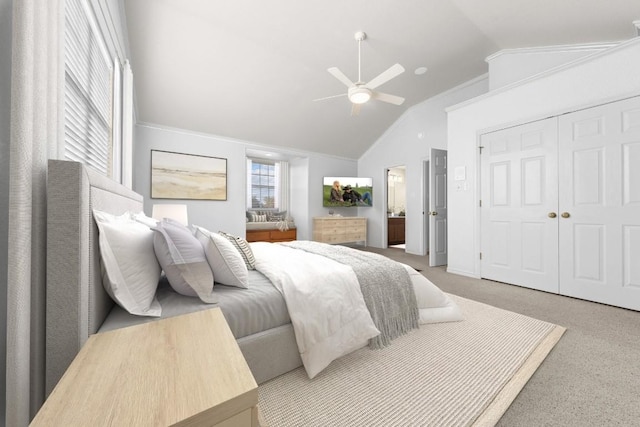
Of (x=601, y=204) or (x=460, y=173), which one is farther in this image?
(x=460, y=173)

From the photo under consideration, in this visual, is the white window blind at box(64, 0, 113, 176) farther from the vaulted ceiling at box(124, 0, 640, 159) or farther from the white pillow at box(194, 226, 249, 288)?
the vaulted ceiling at box(124, 0, 640, 159)

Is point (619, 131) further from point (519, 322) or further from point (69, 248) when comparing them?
point (69, 248)

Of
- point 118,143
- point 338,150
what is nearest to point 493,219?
point 338,150

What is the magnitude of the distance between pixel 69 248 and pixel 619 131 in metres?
4.25

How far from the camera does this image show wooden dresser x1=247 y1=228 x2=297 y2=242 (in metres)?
5.73

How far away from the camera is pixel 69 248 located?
897 mm

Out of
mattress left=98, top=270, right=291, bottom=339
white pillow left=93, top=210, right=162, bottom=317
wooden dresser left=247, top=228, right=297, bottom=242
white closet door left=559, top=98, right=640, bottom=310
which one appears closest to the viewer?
white pillow left=93, top=210, right=162, bottom=317

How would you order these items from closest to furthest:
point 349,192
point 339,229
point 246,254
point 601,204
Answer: point 246,254 < point 601,204 < point 339,229 < point 349,192

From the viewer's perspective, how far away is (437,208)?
4.78m

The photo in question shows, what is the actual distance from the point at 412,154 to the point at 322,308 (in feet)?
17.2

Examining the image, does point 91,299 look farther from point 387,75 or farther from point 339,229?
point 339,229

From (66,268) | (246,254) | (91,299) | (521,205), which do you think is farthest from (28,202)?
(521,205)

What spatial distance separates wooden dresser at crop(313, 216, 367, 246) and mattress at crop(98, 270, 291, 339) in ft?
15.3

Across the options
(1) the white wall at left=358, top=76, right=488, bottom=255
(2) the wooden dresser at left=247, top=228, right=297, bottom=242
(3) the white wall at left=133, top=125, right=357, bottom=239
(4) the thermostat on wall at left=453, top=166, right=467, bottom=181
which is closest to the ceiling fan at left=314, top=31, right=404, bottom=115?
(4) the thermostat on wall at left=453, top=166, right=467, bottom=181
